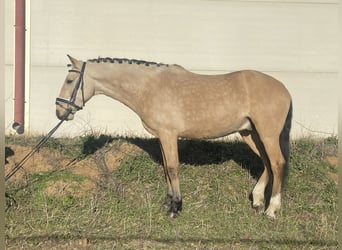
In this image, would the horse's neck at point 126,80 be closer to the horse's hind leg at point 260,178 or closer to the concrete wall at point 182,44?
the horse's hind leg at point 260,178

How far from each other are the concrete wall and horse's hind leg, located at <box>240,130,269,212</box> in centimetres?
410

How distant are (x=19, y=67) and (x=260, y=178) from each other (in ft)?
20.4

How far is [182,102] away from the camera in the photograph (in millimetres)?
6383

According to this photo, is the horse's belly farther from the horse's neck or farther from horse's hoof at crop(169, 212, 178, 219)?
horse's hoof at crop(169, 212, 178, 219)

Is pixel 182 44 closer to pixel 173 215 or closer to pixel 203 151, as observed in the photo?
pixel 203 151

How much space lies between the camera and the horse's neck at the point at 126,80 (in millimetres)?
6434

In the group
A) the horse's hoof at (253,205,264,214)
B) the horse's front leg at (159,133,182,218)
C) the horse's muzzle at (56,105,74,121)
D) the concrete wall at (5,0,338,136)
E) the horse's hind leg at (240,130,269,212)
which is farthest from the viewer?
the concrete wall at (5,0,338,136)

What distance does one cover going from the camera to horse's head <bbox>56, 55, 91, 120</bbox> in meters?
6.36

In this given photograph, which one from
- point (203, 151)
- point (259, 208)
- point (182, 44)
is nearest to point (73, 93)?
point (259, 208)

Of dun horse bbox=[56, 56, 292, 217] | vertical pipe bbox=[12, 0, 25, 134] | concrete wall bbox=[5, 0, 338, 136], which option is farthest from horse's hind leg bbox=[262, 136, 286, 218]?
vertical pipe bbox=[12, 0, 25, 134]

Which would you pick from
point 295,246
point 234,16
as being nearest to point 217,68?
point 234,16

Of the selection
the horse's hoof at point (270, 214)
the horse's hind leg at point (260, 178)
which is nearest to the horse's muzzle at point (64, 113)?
the horse's hind leg at point (260, 178)

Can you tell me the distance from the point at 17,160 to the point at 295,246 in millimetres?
4759

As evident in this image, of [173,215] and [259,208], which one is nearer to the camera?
[173,215]
